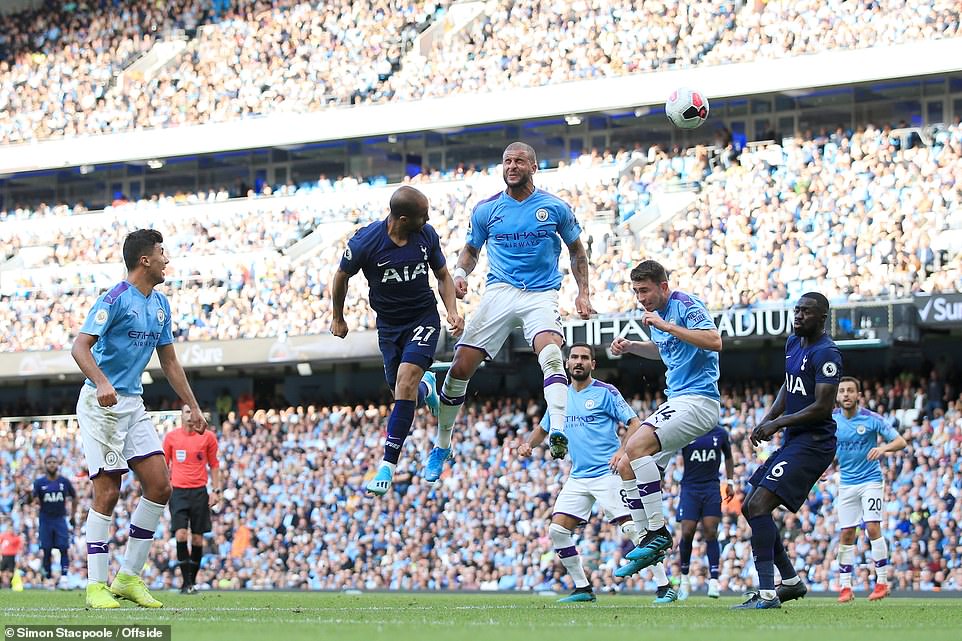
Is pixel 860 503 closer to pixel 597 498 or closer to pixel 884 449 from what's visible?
pixel 884 449

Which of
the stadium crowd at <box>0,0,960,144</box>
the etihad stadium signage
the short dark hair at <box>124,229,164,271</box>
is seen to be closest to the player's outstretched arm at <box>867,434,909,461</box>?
the etihad stadium signage

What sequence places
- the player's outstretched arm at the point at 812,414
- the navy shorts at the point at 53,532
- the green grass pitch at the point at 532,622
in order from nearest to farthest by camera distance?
the green grass pitch at the point at 532,622, the player's outstretched arm at the point at 812,414, the navy shorts at the point at 53,532

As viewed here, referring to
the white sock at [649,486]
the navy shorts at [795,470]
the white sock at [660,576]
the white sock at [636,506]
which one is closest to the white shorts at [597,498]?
the white sock at [660,576]

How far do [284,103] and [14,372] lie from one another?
31.2ft

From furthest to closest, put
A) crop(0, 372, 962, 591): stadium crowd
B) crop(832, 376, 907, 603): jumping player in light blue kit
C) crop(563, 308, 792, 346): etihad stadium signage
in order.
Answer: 1. crop(563, 308, 792, 346): etihad stadium signage
2. crop(0, 372, 962, 591): stadium crowd
3. crop(832, 376, 907, 603): jumping player in light blue kit

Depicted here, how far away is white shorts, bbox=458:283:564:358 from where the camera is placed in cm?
1273

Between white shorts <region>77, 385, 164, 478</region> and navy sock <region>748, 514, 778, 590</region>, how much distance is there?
194 inches

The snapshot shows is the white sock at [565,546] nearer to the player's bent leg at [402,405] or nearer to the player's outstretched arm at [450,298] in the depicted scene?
the player's bent leg at [402,405]

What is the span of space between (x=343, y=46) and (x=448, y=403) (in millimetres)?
26051

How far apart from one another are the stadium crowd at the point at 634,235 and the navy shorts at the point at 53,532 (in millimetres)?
7680

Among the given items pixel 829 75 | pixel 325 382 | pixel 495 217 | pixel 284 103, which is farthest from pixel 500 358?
pixel 495 217

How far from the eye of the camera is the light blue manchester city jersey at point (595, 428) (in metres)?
15.4

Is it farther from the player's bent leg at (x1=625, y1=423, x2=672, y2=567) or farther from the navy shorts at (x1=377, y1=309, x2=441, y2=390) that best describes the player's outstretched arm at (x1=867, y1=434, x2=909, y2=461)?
the navy shorts at (x1=377, y1=309, x2=441, y2=390)

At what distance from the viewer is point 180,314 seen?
3406cm
